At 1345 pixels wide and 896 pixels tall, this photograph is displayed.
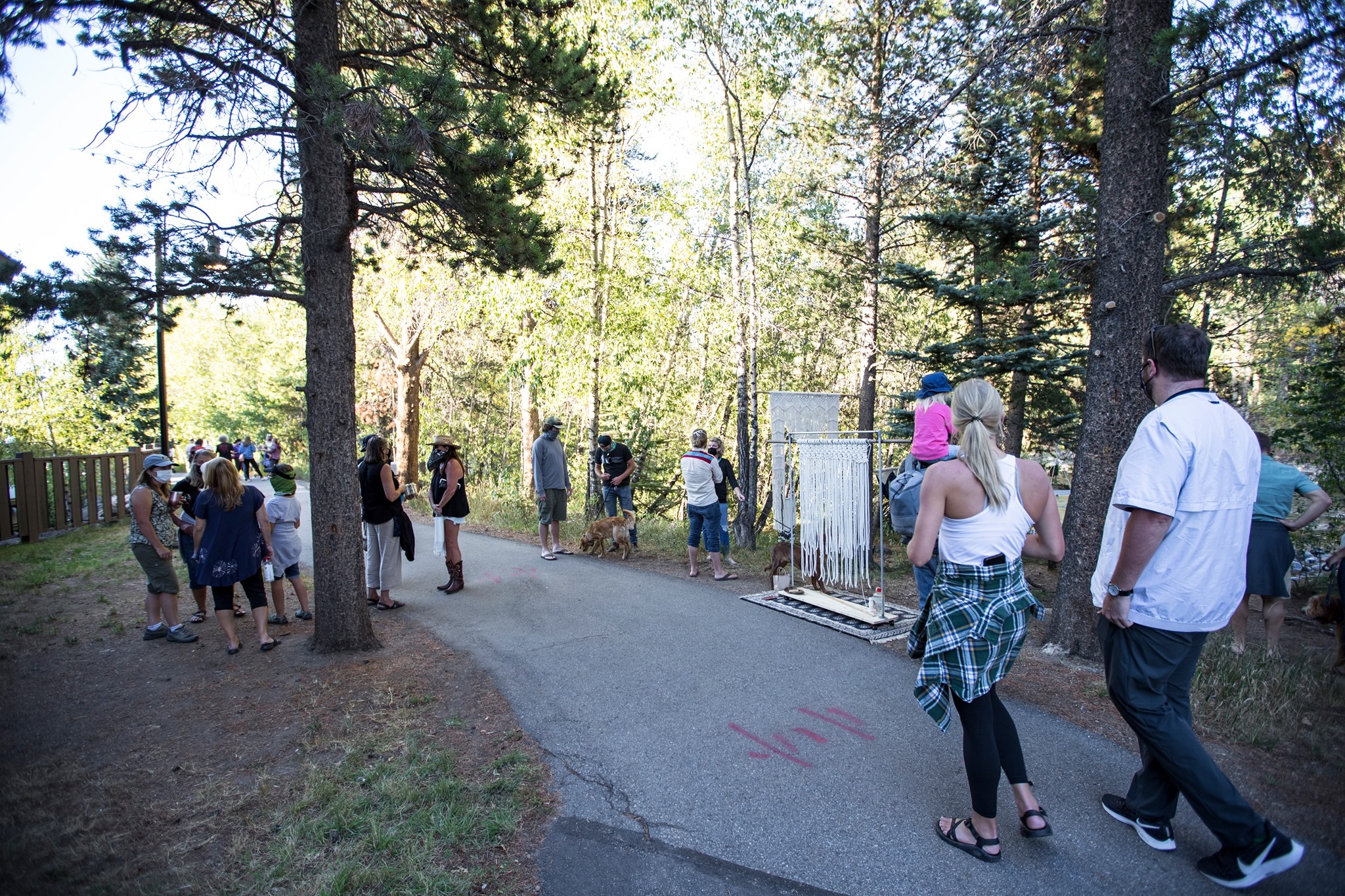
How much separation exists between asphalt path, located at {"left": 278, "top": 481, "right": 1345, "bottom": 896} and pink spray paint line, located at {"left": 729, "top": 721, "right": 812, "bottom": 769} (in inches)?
0.7

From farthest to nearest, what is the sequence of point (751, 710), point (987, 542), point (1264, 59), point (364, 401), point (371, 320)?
point (364, 401) < point (371, 320) < point (1264, 59) < point (751, 710) < point (987, 542)

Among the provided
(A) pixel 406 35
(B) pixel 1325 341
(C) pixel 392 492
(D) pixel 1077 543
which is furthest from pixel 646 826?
(B) pixel 1325 341

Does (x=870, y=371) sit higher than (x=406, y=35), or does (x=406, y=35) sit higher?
(x=406, y=35)

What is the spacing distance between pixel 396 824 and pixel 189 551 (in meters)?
5.86

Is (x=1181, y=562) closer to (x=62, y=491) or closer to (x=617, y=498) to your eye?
(x=617, y=498)

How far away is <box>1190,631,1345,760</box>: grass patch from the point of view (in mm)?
4254

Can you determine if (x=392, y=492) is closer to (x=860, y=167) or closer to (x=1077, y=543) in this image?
(x=1077, y=543)

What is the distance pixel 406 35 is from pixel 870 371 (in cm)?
894

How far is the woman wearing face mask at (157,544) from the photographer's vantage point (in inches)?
259

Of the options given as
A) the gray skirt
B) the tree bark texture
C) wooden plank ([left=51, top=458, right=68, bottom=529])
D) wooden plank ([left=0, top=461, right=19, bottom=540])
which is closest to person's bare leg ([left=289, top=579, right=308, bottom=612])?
the tree bark texture

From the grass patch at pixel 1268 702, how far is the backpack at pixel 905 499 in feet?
7.61

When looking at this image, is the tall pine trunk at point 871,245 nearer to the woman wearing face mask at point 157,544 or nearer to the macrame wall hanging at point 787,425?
the macrame wall hanging at point 787,425

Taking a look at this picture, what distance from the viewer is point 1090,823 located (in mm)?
3283

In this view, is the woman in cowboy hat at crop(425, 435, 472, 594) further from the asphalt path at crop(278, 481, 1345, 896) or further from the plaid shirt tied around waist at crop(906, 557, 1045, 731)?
the plaid shirt tied around waist at crop(906, 557, 1045, 731)
